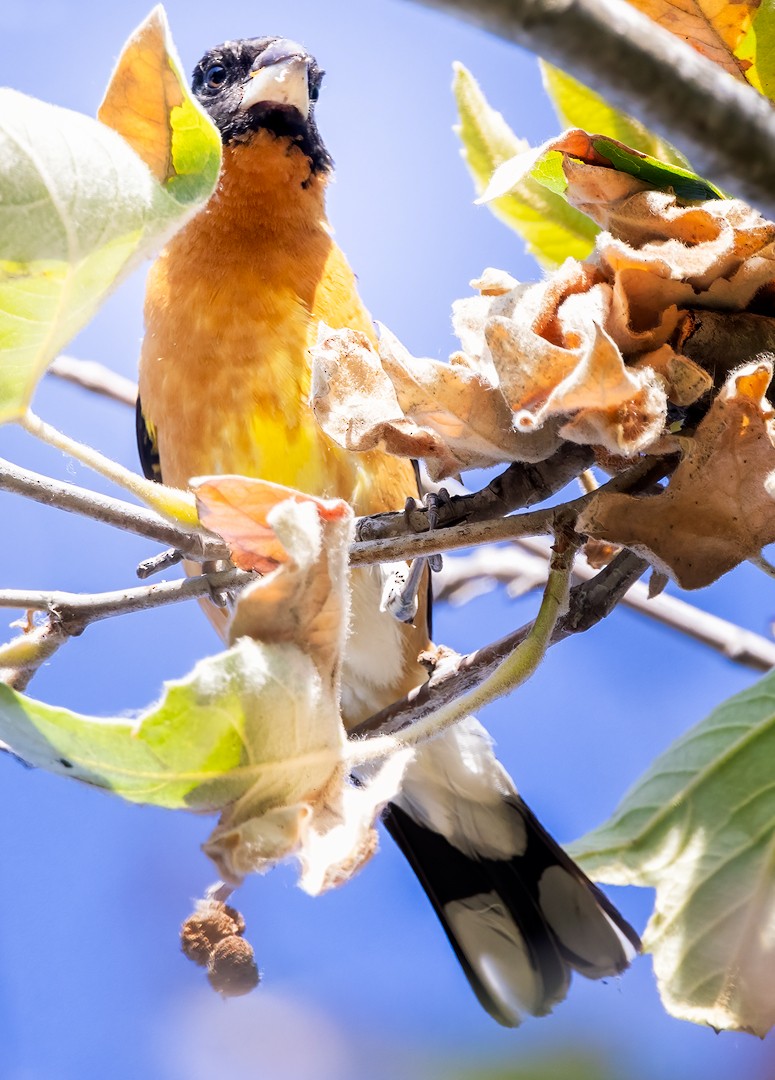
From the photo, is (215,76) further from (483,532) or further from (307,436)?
(483,532)

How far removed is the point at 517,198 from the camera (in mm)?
1083

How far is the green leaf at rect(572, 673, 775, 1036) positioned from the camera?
2.60 feet

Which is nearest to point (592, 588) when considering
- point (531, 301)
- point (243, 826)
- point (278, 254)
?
point (531, 301)

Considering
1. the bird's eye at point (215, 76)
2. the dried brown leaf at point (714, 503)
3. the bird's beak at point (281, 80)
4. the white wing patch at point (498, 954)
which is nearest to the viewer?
the dried brown leaf at point (714, 503)

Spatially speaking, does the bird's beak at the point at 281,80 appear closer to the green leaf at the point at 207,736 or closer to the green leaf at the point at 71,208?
the green leaf at the point at 71,208

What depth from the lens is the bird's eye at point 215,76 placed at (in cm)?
245

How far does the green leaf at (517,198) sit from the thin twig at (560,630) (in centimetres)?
37

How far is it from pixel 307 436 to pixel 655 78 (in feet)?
5.08

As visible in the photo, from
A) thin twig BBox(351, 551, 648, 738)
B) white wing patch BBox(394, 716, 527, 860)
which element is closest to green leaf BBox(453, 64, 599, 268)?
thin twig BBox(351, 551, 648, 738)

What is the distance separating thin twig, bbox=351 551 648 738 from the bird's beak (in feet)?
5.03

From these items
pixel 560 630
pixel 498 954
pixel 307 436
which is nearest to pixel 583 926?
pixel 498 954

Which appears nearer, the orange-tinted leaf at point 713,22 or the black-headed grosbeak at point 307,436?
the orange-tinted leaf at point 713,22

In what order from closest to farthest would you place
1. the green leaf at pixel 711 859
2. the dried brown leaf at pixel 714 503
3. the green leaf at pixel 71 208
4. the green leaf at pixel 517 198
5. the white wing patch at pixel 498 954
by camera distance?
the green leaf at pixel 71 208, the dried brown leaf at pixel 714 503, the green leaf at pixel 711 859, the green leaf at pixel 517 198, the white wing patch at pixel 498 954

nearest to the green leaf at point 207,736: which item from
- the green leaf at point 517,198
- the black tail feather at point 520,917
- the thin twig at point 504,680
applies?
the thin twig at point 504,680
